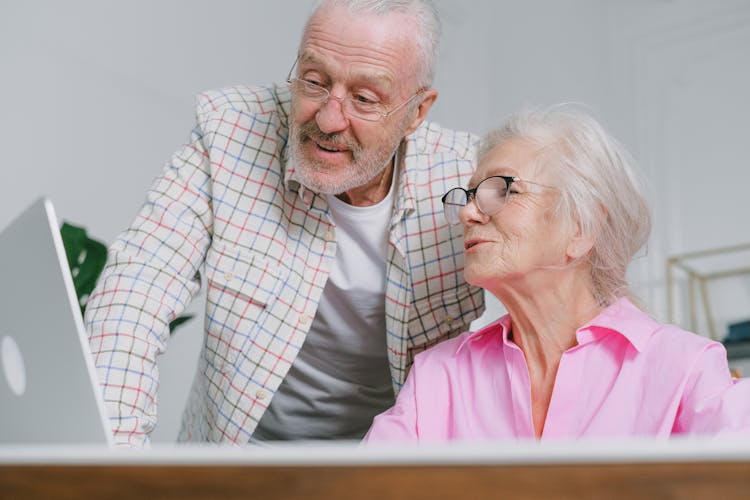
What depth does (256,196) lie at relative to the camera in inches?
62.7

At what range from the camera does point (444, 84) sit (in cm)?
450

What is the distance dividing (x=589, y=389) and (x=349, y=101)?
0.61 meters

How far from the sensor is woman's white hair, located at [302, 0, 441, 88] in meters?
1.47

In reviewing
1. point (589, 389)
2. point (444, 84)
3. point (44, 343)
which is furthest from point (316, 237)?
point (444, 84)

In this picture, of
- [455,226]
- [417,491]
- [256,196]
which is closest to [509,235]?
[455,226]

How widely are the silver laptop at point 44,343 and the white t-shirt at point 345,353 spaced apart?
78 centimetres

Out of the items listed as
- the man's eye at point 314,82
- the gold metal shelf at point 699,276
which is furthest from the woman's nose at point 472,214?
the gold metal shelf at point 699,276

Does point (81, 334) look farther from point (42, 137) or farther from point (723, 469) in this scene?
point (42, 137)

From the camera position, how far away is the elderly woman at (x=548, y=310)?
4.01 ft

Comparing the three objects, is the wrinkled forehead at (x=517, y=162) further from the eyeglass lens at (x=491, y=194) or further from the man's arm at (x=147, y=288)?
the man's arm at (x=147, y=288)

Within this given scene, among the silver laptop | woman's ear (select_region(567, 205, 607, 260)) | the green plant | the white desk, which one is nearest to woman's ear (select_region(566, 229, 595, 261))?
woman's ear (select_region(567, 205, 607, 260))

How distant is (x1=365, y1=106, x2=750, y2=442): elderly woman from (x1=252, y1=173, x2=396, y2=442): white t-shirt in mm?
235

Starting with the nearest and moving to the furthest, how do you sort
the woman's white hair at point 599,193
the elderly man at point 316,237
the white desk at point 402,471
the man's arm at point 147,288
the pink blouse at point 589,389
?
the white desk at point 402,471 < the pink blouse at point 589,389 < the man's arm at point 147,288 < the woman's white hair at point 599,193 < the elderly man at point 316,237

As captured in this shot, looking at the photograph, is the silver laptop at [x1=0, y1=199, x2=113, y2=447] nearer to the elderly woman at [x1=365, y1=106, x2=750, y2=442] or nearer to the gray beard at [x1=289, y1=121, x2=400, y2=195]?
the elderly woman at [x1=365, y1=106, x2=750, y2=442]
